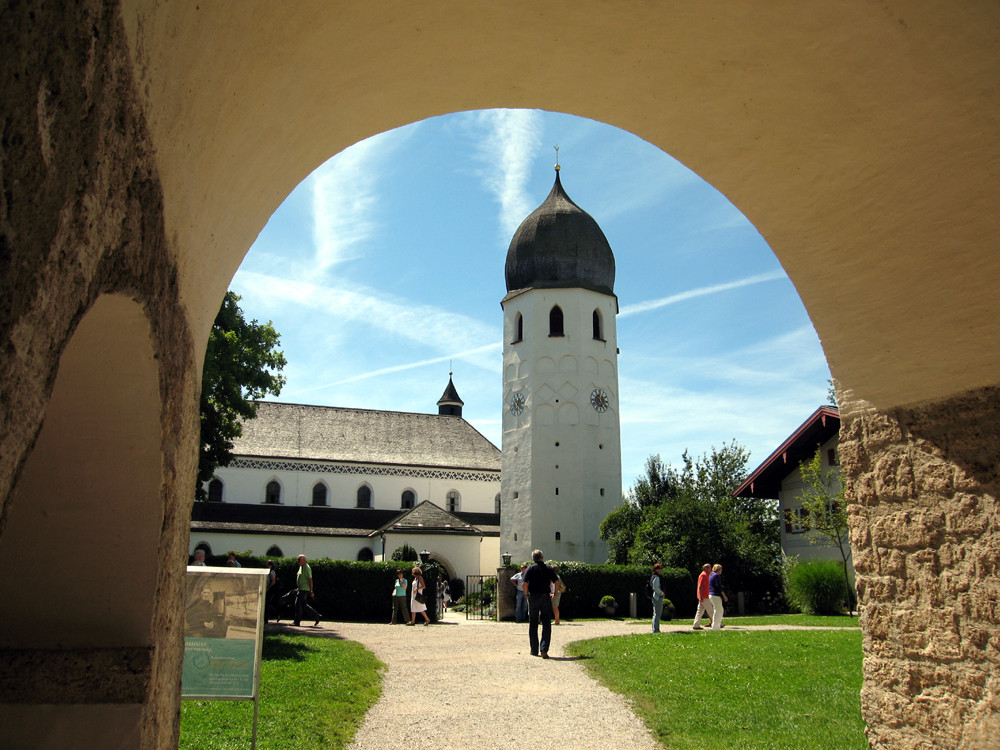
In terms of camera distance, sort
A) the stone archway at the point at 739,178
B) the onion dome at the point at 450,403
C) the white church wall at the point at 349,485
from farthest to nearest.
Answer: the onion dome at the point at 450,403, the white church wall at the point at 349,485, the stone archway at the point at 739,178

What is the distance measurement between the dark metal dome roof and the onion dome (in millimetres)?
22555

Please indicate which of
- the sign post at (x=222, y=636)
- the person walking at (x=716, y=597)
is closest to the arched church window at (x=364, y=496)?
the person walking at (x=716, y=597)

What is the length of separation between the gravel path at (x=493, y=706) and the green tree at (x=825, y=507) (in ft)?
42.2

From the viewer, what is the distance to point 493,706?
8008 mm

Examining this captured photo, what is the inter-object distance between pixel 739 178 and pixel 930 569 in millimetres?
2156

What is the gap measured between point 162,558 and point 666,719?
5.60 metres

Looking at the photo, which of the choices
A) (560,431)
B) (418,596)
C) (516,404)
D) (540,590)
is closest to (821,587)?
(418,596)

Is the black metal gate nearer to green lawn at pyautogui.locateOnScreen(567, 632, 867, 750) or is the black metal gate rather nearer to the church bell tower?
the church bell tower

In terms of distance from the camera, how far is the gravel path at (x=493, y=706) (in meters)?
6.50

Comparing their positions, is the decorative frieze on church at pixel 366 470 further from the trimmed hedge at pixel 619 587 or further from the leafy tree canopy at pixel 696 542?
the trimmed hedge at pixel 619 587

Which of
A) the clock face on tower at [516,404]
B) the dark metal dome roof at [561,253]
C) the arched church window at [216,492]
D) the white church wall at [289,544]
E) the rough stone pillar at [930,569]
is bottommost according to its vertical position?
the rough stone pillar at [930,569]

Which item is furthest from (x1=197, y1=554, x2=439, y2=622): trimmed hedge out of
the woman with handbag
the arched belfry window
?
the arched belfry window

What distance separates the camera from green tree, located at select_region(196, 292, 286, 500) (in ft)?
56.6

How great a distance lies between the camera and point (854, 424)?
14.6 feet
